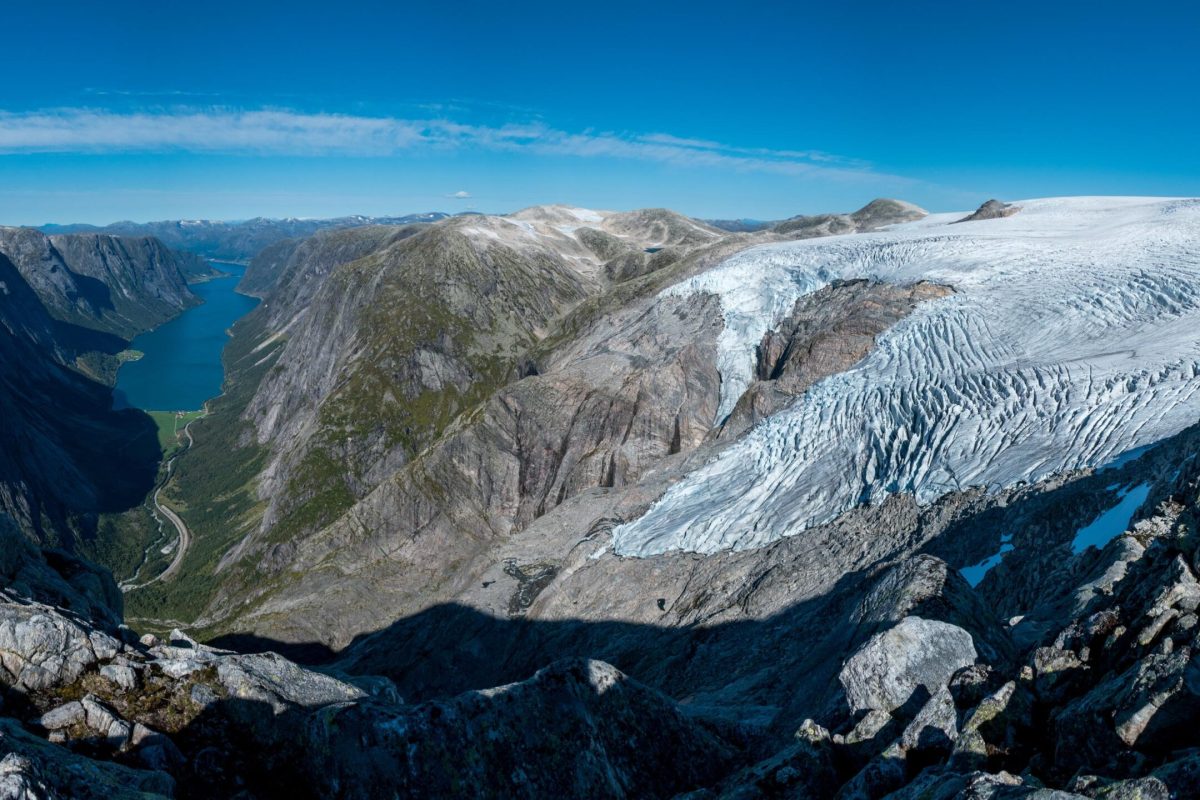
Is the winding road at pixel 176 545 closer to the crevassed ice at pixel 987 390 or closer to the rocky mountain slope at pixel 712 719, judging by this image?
the crevassed ice at pixel 987 390

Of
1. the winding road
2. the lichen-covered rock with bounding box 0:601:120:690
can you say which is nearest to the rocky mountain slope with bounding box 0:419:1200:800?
the lichen-covered rock with bounding box 0:601:120:690

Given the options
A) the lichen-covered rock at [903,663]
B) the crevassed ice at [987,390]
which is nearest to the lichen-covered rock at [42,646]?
the lichen-covered rock at [903,663]

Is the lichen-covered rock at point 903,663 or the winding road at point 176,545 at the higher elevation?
the lichen-covered rock at point 903,663

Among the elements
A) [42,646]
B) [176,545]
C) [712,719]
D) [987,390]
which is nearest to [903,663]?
[712,719]

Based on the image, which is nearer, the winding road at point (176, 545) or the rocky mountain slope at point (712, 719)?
the rocky mountain slope at point (712, 719)

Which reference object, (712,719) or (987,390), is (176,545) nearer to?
(712,719)

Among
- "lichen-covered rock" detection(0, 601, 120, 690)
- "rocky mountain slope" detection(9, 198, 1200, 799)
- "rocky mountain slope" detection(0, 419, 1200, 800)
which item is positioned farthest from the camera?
"lichen-covered rock" detection(0, 601, 120, 690)

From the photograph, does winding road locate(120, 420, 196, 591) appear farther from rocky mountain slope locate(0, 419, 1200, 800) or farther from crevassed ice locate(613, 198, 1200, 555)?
rocky mountain slope locate(0, 419, 1200, 800)

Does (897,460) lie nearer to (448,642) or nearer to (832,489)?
(832,489)

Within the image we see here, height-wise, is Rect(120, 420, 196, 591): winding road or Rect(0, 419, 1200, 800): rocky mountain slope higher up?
Rect(0, 419, 1200, 800): rocky mountain slope

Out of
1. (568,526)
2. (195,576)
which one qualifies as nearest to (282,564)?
(195,576)
